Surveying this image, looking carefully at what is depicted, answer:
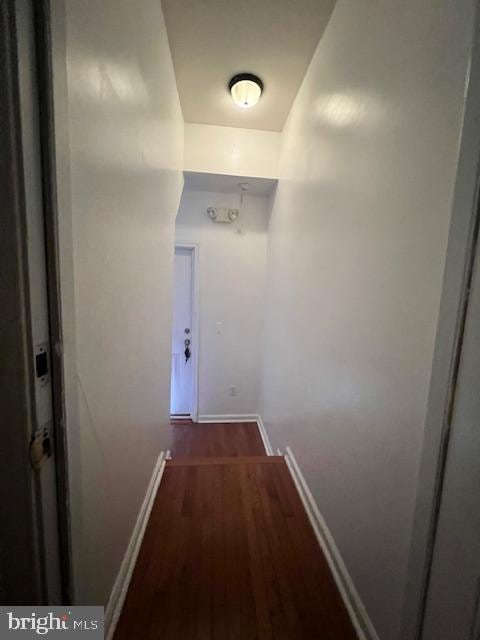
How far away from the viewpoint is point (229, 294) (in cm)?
331

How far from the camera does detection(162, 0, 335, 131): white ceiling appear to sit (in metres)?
1.50

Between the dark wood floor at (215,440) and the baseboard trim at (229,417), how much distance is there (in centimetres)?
6

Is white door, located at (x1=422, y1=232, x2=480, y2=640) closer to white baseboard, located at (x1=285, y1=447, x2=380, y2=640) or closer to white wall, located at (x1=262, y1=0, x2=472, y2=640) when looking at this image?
white wall, located at (x1=262, y1=0, x2=472, y2=640)

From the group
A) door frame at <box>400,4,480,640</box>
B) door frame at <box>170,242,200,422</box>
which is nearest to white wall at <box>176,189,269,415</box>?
door frame at <box>170,242,200,422</box>

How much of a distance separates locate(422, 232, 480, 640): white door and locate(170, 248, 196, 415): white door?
294 cm

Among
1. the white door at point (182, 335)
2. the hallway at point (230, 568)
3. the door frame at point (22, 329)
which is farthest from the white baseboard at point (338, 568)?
the white door at point (182, 335)

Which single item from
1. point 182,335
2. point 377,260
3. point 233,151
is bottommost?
point 182,335

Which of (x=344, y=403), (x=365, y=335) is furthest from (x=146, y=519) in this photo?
(x=365, y=335)

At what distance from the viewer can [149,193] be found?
4.38ft

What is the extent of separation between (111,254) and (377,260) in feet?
3.19

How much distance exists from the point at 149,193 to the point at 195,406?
278cm

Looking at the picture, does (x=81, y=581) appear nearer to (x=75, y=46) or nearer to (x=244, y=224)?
(x=75, y=46)

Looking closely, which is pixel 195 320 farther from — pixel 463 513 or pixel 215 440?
pixel 463 513

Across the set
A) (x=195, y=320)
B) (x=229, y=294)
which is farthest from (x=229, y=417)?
(x=229, y=294)
